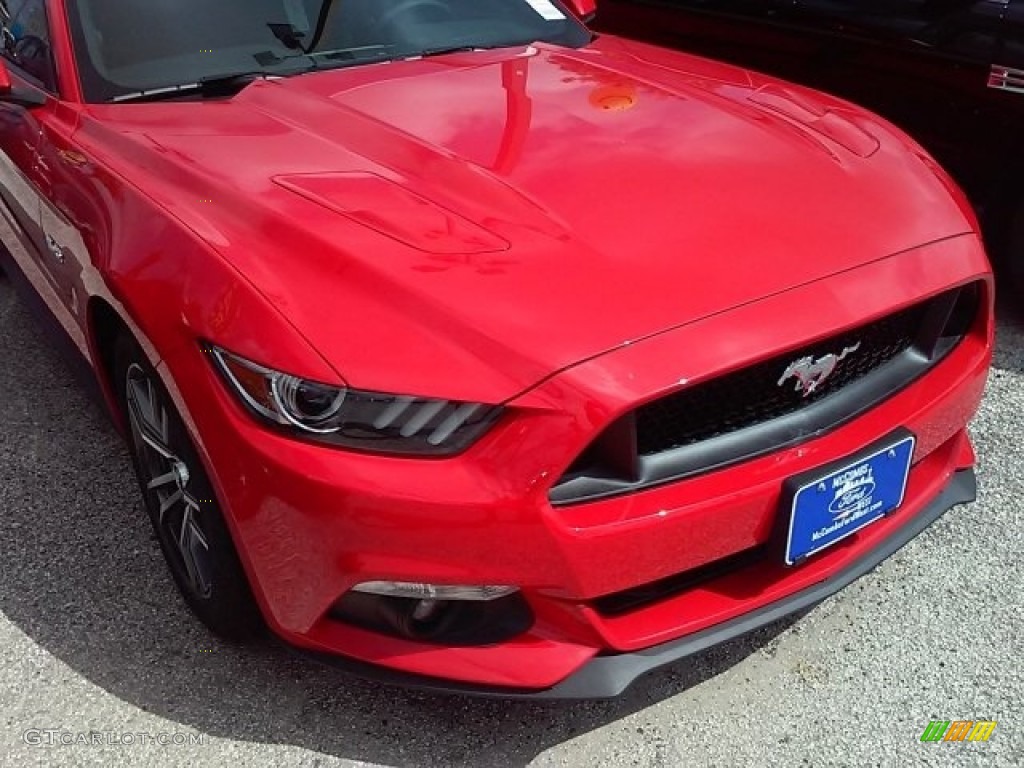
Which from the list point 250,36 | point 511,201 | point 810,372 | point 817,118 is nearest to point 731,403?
point 810,372

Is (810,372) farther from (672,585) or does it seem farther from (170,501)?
(170,501)

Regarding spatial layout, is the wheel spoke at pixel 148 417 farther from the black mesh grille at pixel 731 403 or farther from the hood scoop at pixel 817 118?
the hood scoop at pixel 817 118

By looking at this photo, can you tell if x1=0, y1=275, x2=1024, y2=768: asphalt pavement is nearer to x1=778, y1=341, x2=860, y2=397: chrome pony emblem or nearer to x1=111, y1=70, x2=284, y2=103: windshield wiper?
x1=778, y1=341, x2=860, y2=397: chrome pony emblem

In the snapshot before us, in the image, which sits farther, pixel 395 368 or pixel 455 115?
pixel 455 115

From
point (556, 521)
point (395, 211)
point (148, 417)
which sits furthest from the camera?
point (148, 417)

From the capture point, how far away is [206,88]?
259cm

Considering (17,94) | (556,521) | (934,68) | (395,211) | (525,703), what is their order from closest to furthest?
(556,521)
(395,211)
(525,703)
(17,94)
(934,68)

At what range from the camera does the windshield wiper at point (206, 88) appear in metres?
2.55

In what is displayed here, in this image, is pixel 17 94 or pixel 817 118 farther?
pixel 17 94

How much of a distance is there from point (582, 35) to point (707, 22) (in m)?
1.24

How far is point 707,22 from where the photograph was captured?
422 cm

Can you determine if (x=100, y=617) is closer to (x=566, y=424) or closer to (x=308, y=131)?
(x=308, y=131)

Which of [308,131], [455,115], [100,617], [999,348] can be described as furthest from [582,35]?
[100,617]

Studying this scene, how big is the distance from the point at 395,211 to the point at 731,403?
73cm
